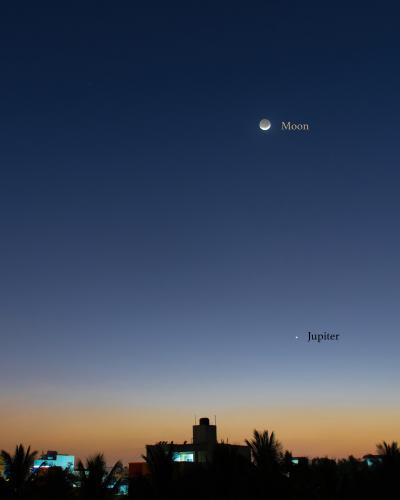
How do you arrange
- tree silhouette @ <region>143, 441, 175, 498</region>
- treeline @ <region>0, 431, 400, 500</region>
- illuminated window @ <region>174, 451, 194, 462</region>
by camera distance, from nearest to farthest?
1. treeline @ <region>0, 431, 400, 500</region>
2. tree silhouette @ <region>143, 441, 175, 498</region>
3. illuminated window @ <region>174, 451, 194, 462</region>

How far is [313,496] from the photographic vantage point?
3803cm

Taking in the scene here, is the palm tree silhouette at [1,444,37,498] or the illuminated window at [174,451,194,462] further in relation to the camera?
the illuminated window at [174,451,194,462]

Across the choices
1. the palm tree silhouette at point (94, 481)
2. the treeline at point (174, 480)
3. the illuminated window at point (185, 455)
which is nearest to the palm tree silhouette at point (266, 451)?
the treeline at point (174, 480)

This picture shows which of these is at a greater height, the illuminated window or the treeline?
the illuminated window

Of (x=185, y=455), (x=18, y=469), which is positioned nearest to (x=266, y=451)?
(x=18, y=469)

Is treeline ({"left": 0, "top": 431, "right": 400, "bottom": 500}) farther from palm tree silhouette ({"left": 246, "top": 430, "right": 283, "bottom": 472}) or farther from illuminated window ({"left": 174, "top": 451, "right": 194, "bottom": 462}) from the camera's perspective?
illuminated window ({"left": 174, "top": 451, "right": 194, "bottom": 462})

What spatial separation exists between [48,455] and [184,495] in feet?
477

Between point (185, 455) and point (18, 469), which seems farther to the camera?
point (185, 455)

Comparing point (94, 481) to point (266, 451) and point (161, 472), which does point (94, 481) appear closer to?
point (161, 472)

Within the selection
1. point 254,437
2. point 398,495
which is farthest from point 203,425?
point 254,437

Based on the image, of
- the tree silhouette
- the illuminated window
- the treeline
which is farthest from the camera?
the illuminated window

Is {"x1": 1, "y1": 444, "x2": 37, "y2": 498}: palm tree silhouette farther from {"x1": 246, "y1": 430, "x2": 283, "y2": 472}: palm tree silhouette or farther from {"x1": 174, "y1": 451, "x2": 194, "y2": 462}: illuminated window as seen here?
{"x1": 174, "y1": 451, "x2": 194, "y2": 462}: illuminated window

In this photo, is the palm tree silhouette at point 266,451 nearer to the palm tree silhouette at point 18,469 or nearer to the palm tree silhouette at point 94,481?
the palm tree silhouette at point 94,481

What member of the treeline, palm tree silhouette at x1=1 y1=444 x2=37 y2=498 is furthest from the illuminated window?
palm tree silhouette at x1=1 y1=444 x2=37 y2=498
